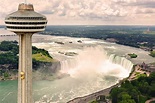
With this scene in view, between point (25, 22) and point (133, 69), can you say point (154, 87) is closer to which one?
point (133, 69)

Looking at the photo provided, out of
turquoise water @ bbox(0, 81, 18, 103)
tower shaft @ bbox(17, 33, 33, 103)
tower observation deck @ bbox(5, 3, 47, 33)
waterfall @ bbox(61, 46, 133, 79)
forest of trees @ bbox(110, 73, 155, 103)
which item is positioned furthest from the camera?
waterfall @ bbox(61, 46, 133, 79)

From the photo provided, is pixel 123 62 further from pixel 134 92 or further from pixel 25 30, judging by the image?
pixel 25 30

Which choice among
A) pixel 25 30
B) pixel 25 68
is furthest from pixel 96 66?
pixel 25 30

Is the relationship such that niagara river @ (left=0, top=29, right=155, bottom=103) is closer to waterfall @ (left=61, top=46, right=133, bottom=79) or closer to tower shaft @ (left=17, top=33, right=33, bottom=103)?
waterfall @ (left=61, top=46, right=133, bottom=79)

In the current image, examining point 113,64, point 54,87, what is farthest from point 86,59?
point 54,87

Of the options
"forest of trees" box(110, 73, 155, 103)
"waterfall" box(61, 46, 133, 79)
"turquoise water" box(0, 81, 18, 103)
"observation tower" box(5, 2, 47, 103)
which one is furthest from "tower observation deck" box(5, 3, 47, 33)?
"waterfall" box(61, 46, 133, 79)

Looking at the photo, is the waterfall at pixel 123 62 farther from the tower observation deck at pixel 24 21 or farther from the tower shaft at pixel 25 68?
the tower observation deck at pixel 24 21
